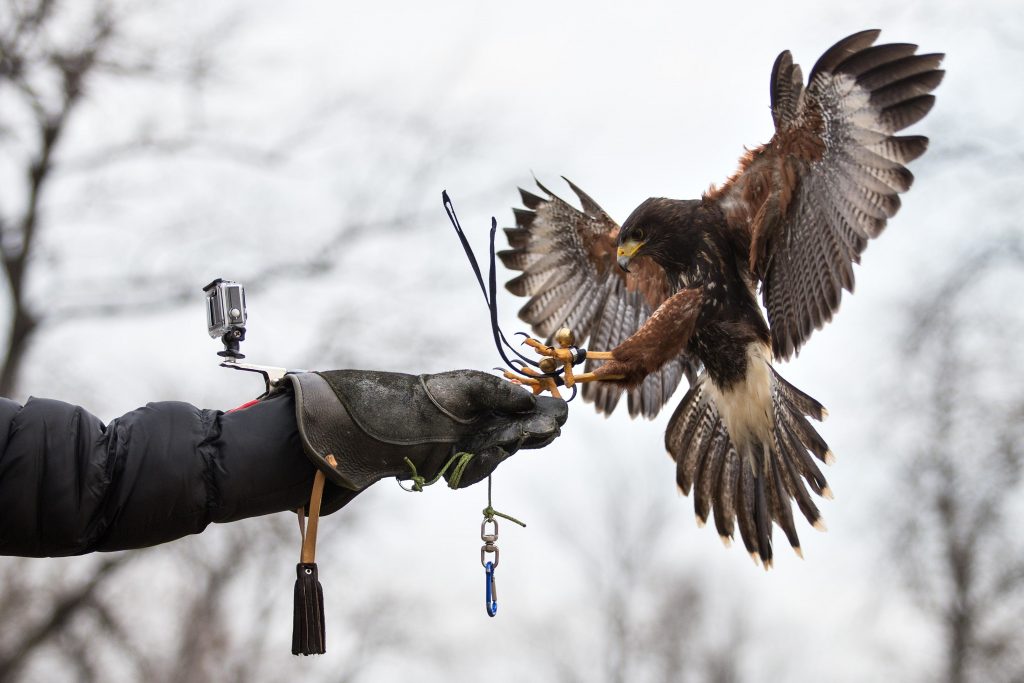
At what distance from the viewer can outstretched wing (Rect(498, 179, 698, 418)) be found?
5.04m

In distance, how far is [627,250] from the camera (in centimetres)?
450

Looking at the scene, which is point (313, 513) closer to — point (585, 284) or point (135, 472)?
point (135, 472)

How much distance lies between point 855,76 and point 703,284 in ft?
2.91

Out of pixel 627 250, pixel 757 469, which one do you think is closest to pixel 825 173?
pixel 627 250

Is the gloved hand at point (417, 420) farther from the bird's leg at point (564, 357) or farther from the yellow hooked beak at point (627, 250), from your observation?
the yellow hooked beak at point (627, 250)

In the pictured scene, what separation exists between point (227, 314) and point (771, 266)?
2192 mm

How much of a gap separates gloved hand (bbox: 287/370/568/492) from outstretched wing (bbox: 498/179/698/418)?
1647 mm

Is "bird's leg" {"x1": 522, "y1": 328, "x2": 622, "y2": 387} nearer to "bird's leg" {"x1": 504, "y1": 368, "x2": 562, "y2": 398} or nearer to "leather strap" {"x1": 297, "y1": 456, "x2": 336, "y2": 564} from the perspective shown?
"bird's leg" {"x1": 504, "y1": 368, "x2": 562, "y2": 398}

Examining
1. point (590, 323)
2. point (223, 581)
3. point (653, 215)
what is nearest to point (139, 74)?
point (590, 323)

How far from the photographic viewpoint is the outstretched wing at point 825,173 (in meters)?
4.14

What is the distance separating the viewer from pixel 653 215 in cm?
441

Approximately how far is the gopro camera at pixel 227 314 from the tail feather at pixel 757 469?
2.14m

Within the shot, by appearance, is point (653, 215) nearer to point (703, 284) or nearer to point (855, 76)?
point (703, 284)

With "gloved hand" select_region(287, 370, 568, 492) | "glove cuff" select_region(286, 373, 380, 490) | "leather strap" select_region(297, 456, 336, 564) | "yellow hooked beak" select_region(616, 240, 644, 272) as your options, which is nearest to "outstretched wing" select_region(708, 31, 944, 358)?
"yellow hooked beak" select_region(616, 240, 644, 272)
